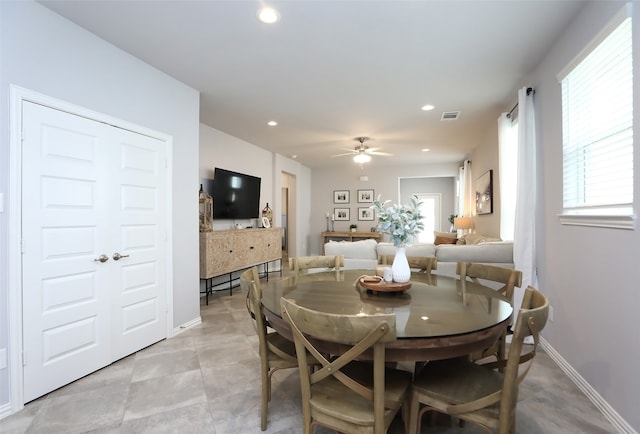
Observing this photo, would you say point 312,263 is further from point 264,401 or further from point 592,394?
point 592,394

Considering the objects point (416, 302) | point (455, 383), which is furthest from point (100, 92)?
point (455, 383)

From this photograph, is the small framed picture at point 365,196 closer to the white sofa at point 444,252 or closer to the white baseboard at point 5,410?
the white sofa at point 444,252

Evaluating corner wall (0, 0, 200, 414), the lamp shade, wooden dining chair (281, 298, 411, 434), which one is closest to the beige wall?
the lamp shade

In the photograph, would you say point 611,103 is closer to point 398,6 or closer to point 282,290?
point 398,6

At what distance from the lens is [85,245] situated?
2.36 metres

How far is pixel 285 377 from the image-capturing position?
7.74 feet

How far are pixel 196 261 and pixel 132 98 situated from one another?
1784mm

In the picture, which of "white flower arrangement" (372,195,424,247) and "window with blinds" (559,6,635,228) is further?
"white flower arrangement" (372,195,424,247)

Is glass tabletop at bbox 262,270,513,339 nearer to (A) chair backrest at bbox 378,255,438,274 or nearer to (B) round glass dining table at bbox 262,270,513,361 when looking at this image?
(B) round glass dining table at bbox 262,270,513,361

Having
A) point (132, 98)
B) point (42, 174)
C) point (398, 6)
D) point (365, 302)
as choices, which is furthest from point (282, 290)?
point (132, 98)

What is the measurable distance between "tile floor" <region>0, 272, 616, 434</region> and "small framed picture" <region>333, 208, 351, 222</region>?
6.14m

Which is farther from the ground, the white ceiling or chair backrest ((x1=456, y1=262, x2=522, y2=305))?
the white ceiling

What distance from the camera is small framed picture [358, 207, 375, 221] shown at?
27.8 feet

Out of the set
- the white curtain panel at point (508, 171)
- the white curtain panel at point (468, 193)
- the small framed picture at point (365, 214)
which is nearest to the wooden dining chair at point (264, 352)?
the white curtain panel at point (508, 171)
